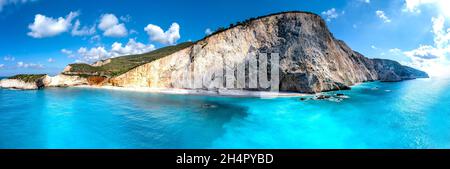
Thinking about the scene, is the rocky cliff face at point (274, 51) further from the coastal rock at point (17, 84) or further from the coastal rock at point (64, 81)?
the coastal rock at point (17, 84)

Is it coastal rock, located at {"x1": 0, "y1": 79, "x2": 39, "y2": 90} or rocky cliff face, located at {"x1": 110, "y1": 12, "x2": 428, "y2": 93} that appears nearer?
rocky cliff face, located at {"x1": 110, "y1": 12, "x2": 428, "y2": 93}

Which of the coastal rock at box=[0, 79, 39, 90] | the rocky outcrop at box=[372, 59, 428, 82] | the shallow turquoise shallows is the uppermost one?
the rocky outcrop at box=[372, 59, 428, 82]

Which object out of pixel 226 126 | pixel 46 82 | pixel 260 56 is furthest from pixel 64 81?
pixel 226 126

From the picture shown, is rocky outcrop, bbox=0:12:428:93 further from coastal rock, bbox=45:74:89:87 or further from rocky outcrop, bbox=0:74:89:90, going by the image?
rocky outcrop, bbox=0:74:89:90

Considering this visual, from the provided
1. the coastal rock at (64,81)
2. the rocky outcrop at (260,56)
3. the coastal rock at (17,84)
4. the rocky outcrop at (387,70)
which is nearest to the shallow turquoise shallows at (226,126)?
the rocky outcrop at (260,56)

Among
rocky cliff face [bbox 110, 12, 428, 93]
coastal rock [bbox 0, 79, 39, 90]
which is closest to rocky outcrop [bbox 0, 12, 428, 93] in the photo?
rocky cliff face [bbox 110, 12, 428, 93]

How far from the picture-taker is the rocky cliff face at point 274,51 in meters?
44.2

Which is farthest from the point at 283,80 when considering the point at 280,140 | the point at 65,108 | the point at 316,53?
the point at 65,108

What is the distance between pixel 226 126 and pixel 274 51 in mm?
30295

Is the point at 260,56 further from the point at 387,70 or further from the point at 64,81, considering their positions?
the point at 387,70

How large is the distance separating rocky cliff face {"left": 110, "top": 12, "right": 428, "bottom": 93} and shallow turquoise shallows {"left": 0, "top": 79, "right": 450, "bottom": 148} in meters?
14.2

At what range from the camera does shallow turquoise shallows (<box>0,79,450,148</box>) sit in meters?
16.5

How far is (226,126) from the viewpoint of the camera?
20922 millimetres

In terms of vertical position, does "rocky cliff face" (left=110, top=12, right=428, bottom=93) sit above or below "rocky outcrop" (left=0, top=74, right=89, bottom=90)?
above
